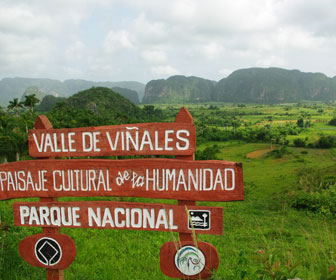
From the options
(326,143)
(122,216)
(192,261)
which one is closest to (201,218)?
(192,261)

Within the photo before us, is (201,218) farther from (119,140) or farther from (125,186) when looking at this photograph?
(119,140)

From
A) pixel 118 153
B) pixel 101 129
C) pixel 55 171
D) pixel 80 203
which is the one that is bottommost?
pixel 80 203

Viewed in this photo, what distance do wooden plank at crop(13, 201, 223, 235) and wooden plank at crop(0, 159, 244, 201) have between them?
12 centimetres

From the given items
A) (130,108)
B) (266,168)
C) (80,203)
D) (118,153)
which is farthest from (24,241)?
(130,108)

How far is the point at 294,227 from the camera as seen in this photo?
10.3 metres

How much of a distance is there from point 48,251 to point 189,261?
1.56 meters

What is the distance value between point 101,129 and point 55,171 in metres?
0.67

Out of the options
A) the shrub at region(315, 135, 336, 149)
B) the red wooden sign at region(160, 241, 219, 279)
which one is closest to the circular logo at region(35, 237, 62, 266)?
the red wooden sign at region(160, 241, 219, 279)

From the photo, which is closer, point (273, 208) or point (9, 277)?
point (9, 277)

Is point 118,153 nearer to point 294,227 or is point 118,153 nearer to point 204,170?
point 204,170

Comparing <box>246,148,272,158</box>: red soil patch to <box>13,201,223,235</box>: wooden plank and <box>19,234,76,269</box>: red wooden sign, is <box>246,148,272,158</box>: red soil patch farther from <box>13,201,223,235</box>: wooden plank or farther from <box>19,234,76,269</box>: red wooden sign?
<box>19,234,76,269</box>: red wooden sign

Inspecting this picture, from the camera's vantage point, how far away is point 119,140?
2602 mm

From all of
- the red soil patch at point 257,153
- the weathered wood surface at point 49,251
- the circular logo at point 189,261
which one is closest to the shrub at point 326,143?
the red soil patch at point 257,153

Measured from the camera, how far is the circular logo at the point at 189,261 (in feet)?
7.82
